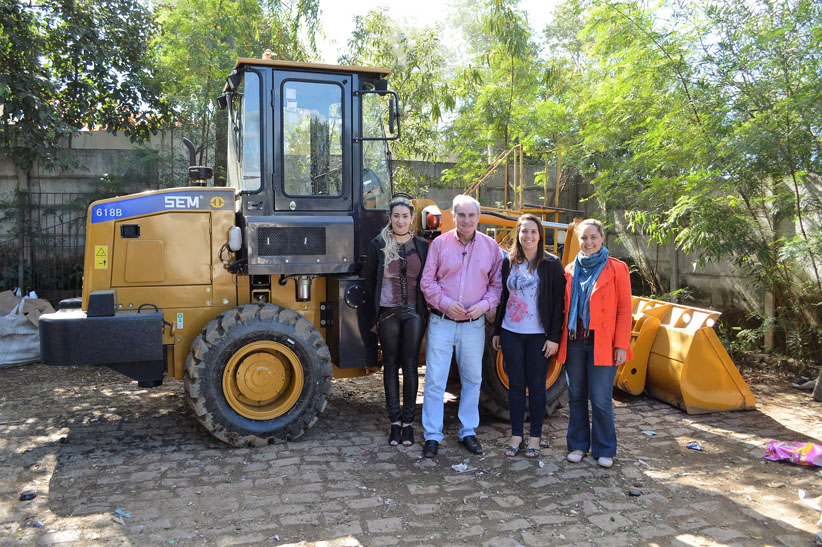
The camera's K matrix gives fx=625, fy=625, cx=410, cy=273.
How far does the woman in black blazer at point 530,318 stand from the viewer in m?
4.55

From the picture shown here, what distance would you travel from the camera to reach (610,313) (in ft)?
14.2

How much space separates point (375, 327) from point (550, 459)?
1.64 metres

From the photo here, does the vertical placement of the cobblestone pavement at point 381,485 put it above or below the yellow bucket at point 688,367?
below

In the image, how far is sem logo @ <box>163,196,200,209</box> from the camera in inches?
190

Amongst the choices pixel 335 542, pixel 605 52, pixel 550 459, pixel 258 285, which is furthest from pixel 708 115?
pixel 335 542

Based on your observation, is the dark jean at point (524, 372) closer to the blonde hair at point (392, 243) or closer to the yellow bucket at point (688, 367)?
the blonde hair at point (392, 243)

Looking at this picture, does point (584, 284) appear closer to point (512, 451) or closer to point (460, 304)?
point (460, 304)

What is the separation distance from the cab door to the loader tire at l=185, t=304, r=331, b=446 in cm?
93

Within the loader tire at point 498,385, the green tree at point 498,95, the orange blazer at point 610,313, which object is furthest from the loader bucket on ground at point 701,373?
the green tree at point 498,95

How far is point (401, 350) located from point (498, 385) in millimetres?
1126

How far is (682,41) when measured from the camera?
6875 mm

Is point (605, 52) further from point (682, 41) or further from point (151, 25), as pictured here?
point (151, 25)

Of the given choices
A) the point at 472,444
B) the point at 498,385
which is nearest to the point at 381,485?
the point at 472,444

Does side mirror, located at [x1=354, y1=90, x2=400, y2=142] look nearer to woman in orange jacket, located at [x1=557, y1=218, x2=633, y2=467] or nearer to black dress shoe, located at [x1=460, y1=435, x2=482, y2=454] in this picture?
woman in orange jacket, located at [x1=557, y1=218, x2=633, y2=467]
